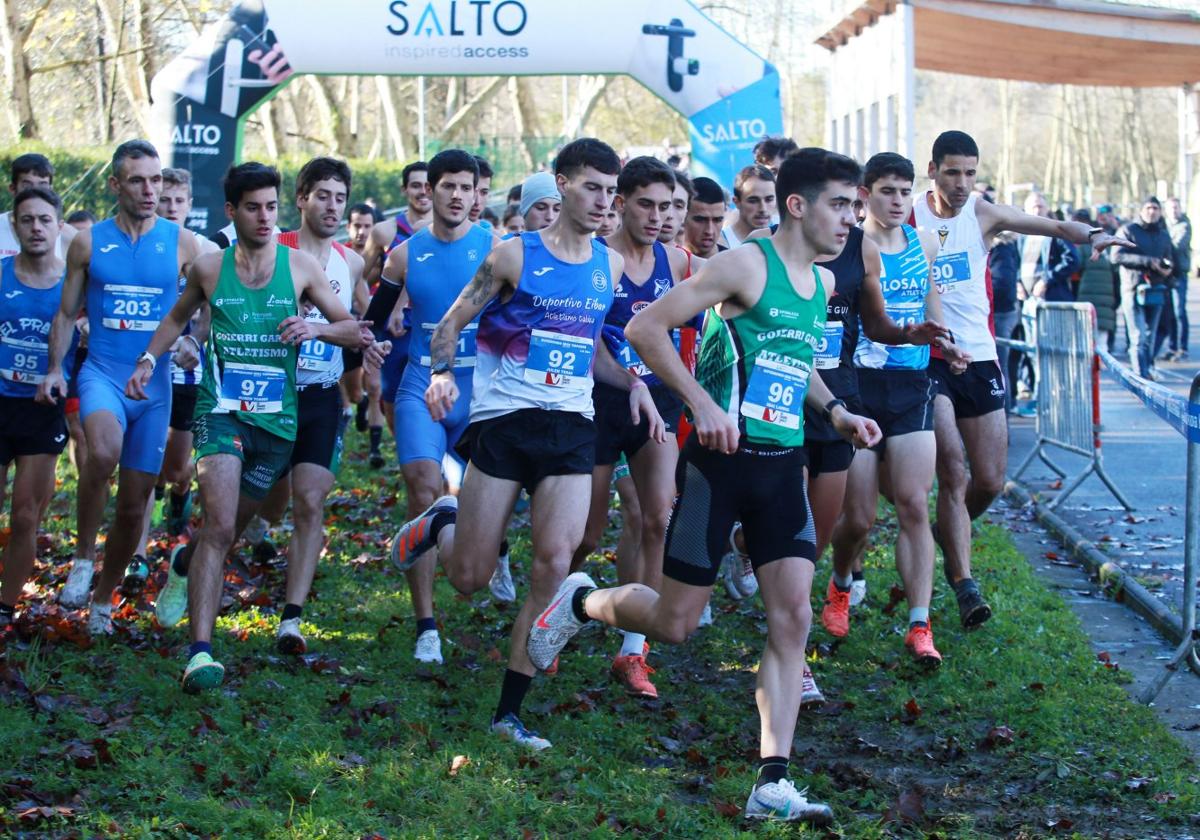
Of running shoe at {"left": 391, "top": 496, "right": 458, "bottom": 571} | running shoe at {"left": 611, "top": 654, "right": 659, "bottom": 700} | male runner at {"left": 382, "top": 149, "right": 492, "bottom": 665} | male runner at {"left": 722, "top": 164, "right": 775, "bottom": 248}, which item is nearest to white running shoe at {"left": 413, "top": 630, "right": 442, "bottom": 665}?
male runner at {"left": 382, "top": 149, "right": 492, "bottom": 665}

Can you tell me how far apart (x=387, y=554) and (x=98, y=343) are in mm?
2741

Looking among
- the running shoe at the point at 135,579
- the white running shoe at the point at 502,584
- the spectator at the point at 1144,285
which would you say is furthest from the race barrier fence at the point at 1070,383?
the spectator at the point at 1144,285

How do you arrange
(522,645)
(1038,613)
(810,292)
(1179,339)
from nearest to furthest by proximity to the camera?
(810,292), (522,645), (1038,613), (1179,339)

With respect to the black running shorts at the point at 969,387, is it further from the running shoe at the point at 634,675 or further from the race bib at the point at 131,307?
the race bib at the point at 131,307

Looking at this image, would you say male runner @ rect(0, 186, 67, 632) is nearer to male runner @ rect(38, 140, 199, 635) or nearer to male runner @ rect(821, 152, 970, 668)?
male runner @ rect(38, 140, 199, 635)

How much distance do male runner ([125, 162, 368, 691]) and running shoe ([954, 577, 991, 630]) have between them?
316 centimetres

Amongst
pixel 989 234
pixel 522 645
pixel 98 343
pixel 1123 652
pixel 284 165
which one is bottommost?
pixel 1123 652

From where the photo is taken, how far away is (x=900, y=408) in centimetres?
740

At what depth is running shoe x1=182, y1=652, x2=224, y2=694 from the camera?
637 cm

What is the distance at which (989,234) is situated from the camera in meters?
8.20

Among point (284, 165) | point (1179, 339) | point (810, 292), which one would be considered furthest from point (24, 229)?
point (284, 165)

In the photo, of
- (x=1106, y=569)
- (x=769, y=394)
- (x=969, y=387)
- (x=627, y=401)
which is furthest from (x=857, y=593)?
(x=769, y=394)

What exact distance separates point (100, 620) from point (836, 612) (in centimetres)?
367

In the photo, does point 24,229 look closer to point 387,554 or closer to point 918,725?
point 387,554
